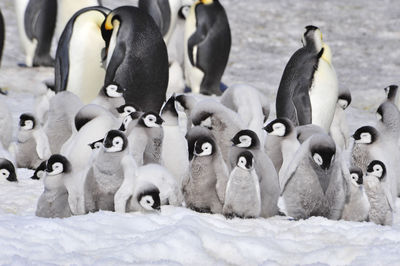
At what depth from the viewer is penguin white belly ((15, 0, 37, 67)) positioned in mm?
12344

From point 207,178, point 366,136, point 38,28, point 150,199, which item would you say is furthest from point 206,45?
point 150,199

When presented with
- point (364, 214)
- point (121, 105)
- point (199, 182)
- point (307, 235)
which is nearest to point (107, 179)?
point (199, 182)

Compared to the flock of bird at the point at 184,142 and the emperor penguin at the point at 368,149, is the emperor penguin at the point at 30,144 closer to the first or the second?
the flock of bird at the point at 184,142

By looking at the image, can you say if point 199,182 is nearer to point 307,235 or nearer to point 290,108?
point 307,235

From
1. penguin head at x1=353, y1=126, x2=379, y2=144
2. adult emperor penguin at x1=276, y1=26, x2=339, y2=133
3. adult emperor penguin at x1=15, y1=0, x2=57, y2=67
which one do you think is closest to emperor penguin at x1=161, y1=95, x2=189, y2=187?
penguin head at x1=353, y1=126, x2=379, y2=144

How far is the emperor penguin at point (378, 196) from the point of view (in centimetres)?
498

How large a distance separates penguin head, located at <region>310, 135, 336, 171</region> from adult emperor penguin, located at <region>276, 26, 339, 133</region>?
2.86 metres

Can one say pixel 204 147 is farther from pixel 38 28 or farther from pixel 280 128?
pixel 38 28

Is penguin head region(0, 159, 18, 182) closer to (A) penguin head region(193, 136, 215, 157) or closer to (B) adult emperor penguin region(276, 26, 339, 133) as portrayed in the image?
(A) penguin head region(193, 136, 215, 157)

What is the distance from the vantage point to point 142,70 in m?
7.39

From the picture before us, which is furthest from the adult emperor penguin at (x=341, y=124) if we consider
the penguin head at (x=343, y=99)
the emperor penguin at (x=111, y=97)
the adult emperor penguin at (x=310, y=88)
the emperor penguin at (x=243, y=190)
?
the emperor penguin at (x=243, y=190)

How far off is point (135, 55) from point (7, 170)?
7.99 feet

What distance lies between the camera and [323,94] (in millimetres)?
7469

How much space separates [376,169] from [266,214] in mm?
915
